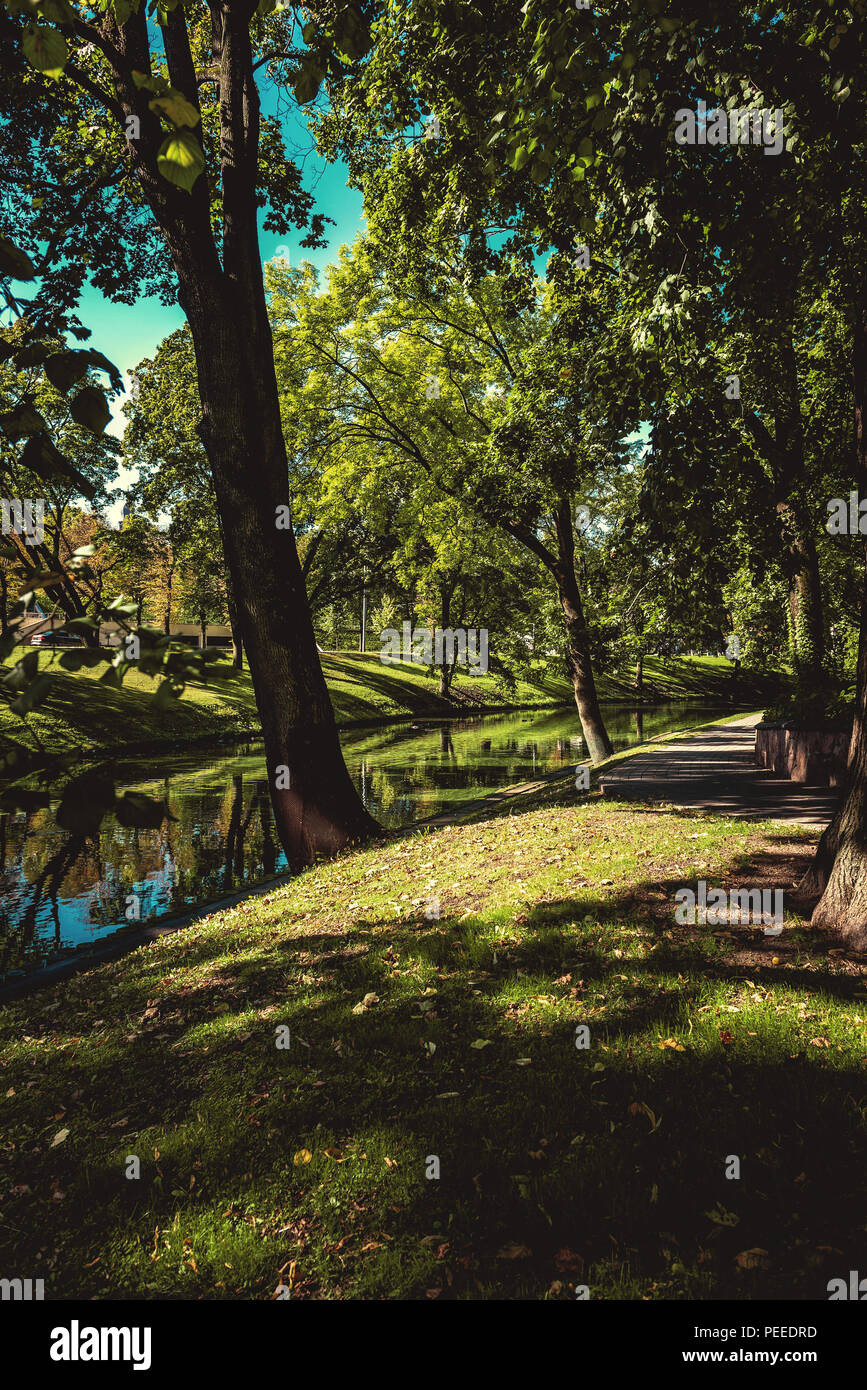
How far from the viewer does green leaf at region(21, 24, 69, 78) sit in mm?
1780

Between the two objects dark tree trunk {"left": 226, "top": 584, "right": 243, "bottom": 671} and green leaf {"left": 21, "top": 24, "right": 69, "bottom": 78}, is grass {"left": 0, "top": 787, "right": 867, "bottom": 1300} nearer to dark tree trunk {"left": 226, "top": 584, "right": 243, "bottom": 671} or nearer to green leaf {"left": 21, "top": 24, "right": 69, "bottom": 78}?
dark tree trunk {"left": 226, "top": 584, "right": 243, "bottom": 671}

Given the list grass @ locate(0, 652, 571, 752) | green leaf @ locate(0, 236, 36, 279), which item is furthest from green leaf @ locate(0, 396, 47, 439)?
grass @ locate(0, 652, 571, 752)

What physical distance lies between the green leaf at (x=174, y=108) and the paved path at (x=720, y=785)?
28.0ft

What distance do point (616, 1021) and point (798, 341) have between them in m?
13.9

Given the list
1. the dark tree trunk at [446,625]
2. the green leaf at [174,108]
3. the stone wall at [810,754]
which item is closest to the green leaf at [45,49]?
the green leaf at [174,108]

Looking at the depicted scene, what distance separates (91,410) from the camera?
5.49 feet

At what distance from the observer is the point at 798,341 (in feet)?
43.0

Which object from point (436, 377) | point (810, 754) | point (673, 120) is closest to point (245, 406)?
point (673, 120)

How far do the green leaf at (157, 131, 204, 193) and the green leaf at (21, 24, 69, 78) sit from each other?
0.33 m

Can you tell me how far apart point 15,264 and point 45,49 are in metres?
0.63

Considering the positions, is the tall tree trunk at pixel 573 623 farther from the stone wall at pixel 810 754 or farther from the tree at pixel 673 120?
the tree at pixel 673 120

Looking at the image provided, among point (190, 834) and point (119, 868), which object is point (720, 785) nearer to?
point (190, 834)

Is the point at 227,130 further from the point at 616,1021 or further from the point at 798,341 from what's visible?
the point at 798,341

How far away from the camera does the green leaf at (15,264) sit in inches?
68.2
